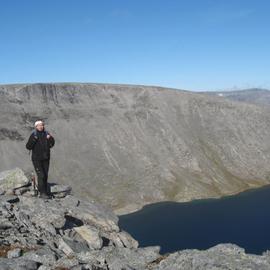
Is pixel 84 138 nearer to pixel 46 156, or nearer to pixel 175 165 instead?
pixel 175 165

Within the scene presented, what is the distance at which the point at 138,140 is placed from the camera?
165 metres

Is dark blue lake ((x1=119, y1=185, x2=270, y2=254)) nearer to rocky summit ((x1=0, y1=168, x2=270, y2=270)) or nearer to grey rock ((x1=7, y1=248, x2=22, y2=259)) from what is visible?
rocky summit ((x1=0, y1=168, x2=270, y2=270))

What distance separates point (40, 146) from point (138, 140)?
5547 inches

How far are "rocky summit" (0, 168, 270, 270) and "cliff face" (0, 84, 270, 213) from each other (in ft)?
344

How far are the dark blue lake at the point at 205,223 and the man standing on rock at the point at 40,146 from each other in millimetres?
65250

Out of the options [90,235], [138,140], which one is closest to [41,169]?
[90,235]

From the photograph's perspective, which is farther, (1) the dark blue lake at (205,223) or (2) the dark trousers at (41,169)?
(1) the dark blue lake at (205,223)

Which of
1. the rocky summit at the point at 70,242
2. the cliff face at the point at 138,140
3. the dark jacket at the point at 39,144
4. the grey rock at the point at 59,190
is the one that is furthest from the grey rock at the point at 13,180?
the cliff face at the point at 138,140

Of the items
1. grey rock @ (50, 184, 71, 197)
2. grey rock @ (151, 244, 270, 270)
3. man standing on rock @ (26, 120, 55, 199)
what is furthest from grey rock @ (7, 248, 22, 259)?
grey rock @ (50, 184, 71, 197)

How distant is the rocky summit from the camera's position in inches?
571

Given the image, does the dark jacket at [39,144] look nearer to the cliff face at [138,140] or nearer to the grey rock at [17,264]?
the grey rock at [17,264]

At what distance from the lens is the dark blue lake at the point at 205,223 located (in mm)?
93312

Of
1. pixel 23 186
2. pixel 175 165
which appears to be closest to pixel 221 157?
pixel 175 165

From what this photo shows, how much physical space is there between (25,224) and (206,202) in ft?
395
